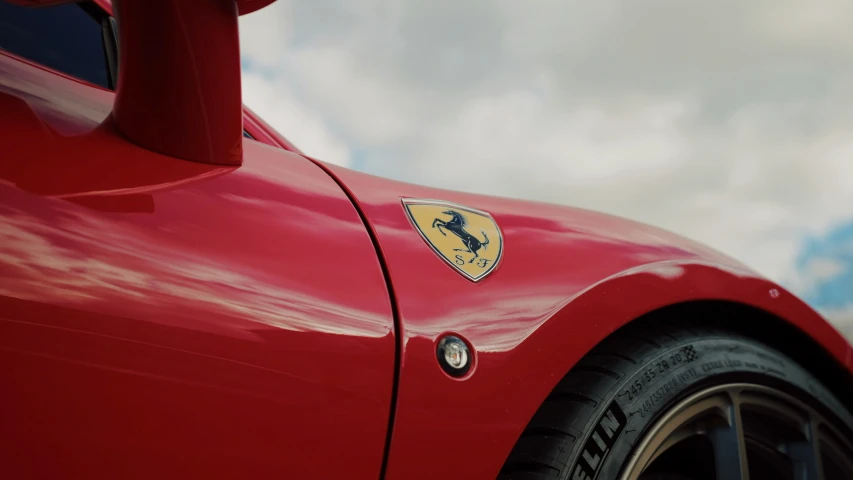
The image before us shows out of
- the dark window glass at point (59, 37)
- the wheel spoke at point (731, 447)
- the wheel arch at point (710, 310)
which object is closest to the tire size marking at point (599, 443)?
the wheel arch at point (710, 310)

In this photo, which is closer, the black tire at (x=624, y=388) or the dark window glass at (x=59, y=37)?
the black tire at (x=624, y=388)

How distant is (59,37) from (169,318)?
0.90 meters

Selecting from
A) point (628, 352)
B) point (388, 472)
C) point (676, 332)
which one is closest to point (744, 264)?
point (676, 332)

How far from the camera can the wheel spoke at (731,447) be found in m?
1.11

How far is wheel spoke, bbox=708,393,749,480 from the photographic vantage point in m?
1.11

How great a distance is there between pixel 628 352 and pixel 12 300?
861mm

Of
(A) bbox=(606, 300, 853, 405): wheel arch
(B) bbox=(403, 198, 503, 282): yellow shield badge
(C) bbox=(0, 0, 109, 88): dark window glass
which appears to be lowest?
(B) bbox=(403, 198, 503, 282): yellow shield badge

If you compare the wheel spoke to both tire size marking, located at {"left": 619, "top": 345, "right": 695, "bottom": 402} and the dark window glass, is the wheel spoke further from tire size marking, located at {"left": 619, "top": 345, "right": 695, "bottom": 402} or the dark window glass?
the dark window glass

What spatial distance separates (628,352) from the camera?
107 centimetres

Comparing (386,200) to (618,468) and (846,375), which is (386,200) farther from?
(846,375)

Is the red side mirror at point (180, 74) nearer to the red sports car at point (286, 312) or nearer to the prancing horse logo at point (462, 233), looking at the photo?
the red sports car at point (286, 312)

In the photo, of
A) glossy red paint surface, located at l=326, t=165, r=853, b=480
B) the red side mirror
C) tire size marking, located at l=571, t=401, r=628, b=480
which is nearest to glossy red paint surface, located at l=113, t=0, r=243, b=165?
the red side mirror

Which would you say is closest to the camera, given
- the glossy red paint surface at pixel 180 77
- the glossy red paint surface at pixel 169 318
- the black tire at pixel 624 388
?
the glossy red paint surface at pixel 169 318

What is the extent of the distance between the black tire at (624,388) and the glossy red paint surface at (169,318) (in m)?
0.29
